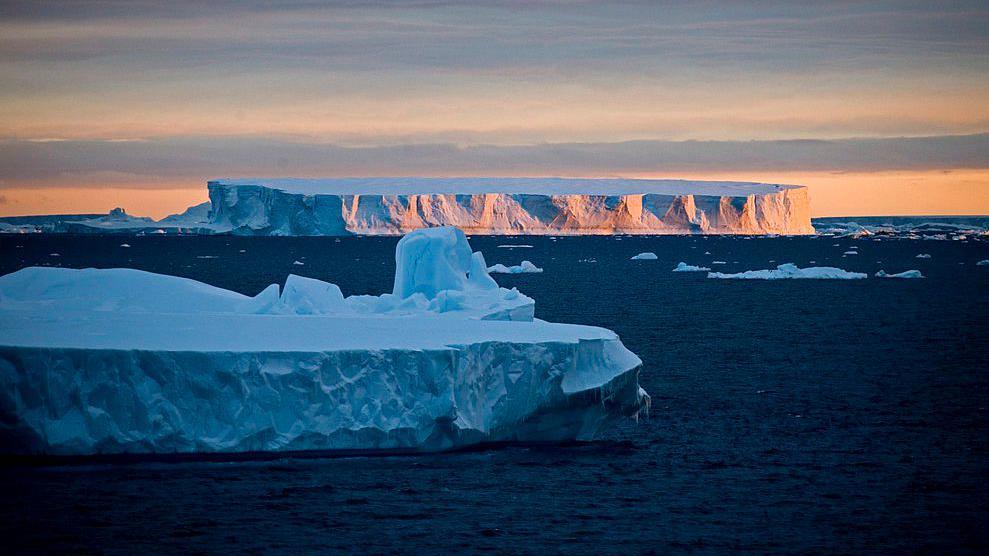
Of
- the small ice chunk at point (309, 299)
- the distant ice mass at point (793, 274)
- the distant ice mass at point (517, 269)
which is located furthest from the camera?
the distant ice mass at point (517, 269)

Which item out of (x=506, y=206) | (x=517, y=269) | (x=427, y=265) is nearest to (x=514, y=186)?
(x=506, y=206)

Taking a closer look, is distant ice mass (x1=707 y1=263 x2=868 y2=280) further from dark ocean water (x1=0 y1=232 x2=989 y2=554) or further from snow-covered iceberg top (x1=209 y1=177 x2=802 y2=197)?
snow-covered iceberg top (x1=209 y1=177 x2=802 y2=197)

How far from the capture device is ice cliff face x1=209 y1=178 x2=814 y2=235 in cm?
8625

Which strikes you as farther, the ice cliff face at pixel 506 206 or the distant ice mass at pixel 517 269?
the ice cliff face at pixel 506 206

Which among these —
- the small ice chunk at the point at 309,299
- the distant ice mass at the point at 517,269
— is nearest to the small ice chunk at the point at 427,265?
the small ice chunk at the point at 309,299

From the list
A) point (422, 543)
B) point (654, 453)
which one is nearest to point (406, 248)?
point (654, 453)

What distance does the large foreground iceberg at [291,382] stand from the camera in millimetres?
12305

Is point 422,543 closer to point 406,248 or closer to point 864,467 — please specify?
point 864,467

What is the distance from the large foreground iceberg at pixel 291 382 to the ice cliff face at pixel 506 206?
234ft

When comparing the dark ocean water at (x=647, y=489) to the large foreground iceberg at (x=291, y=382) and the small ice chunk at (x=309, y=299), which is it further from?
the small ice chunk at (x=309, y=299)

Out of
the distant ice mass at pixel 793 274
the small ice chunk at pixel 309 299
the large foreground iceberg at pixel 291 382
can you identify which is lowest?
the distant ice mass at pixel 793 274

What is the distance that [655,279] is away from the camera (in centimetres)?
5122

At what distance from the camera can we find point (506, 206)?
92.0 metres

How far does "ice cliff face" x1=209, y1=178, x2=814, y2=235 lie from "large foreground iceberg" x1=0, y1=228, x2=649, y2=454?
2809 inches
